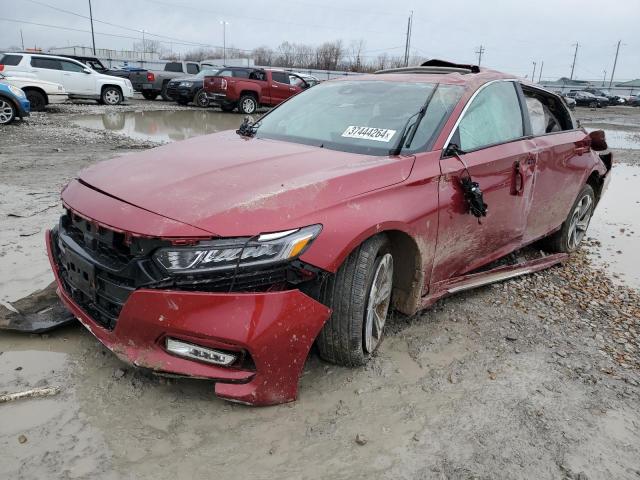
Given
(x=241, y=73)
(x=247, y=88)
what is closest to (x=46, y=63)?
(x=241, y=73)

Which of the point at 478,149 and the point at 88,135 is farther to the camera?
the point at 88,135

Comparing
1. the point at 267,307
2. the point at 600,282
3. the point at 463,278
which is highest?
the point at 267,307

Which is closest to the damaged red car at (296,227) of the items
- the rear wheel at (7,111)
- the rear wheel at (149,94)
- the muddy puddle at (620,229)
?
the muddy puddle at (620,229)

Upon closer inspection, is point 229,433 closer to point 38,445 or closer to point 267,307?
point 267,307

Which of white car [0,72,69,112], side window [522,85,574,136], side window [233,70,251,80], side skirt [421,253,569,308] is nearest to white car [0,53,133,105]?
white car [0,72,69,112]

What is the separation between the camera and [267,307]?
2057 millimetres

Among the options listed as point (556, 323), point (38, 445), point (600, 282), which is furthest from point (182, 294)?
point (600, 282)

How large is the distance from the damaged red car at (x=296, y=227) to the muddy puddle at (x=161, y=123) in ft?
27.3

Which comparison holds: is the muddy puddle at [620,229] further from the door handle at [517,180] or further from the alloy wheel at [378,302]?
the alloy wheel at [378,302]

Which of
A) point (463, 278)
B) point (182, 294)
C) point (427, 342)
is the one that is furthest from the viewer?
point (463, 278)

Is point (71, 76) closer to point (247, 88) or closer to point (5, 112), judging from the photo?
point (247, 88)

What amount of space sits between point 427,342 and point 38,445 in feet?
6.73

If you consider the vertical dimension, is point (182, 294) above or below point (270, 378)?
above

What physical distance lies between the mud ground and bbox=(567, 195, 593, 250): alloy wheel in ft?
4.84
